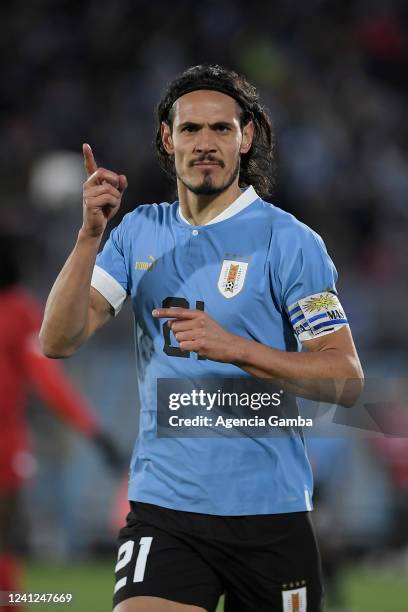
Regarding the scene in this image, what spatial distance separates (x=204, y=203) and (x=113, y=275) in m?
0.37

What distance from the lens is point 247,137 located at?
365cm

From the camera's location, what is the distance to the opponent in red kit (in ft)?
19.0

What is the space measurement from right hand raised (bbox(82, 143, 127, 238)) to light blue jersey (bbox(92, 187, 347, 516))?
351 millimetres

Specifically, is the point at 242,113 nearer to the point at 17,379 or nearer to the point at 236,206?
the point at 236,206

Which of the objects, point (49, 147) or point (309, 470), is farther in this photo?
point (49, 147)

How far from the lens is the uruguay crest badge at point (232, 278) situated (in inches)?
134

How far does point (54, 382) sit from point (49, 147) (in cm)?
606

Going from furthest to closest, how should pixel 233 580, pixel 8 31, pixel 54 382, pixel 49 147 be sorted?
pixel 8 31
pixel 49 147
pixel 54 382
pixel 233 580

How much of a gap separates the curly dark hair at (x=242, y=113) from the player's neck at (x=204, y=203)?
222 millimetres

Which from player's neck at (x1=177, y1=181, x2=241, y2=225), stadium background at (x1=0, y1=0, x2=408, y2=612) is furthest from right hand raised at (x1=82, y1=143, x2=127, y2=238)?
stadium background at (x1=0, y1=0, x2=408, y2=612)

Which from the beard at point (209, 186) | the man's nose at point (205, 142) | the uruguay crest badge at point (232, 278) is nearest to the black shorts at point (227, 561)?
the uruguay crest badge at point (232, 278)

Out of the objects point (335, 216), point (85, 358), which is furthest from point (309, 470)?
point (335, 216)

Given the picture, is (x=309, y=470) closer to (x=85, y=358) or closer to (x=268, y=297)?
(x=268, y=297)

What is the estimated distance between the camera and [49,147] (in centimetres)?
1146
